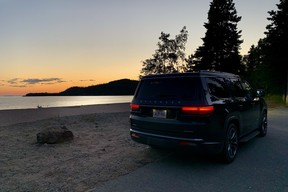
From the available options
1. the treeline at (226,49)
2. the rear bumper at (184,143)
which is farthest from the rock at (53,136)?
the treeline at (226,49)

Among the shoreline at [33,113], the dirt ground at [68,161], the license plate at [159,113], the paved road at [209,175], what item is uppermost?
the license plate at [159,113]

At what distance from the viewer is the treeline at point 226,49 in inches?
1117

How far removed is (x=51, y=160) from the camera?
575 cm

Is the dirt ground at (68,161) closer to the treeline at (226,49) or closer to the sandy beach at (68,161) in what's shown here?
the sandy beach at (68,161)

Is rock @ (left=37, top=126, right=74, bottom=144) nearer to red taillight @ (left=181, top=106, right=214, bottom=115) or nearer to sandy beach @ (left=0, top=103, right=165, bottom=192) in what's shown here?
sandy beach @ (left=0, top=103, right=165, bottom=192)

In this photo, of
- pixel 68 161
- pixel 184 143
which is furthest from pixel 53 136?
pixel 184 143

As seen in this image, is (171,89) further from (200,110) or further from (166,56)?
(166,56)

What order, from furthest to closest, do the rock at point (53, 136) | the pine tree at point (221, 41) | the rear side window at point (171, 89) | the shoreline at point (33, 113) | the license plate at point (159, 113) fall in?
the pine tree at point (221, 41), the shoreline at point (33, 113), the rock at point (53, 136), the license plate at point (159, 113), the rear side window at point (171, 89)

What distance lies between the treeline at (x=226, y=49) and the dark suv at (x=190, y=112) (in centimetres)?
2163

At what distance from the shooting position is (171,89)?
5094 millimetres

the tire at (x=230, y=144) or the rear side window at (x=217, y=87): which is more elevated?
the rear side window at (x=217, y=87)

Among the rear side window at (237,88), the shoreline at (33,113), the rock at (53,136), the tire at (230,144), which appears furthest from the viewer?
the shoreline at (33,113)

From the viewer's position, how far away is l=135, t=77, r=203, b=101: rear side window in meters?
4.82

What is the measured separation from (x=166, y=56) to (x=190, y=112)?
126ft
